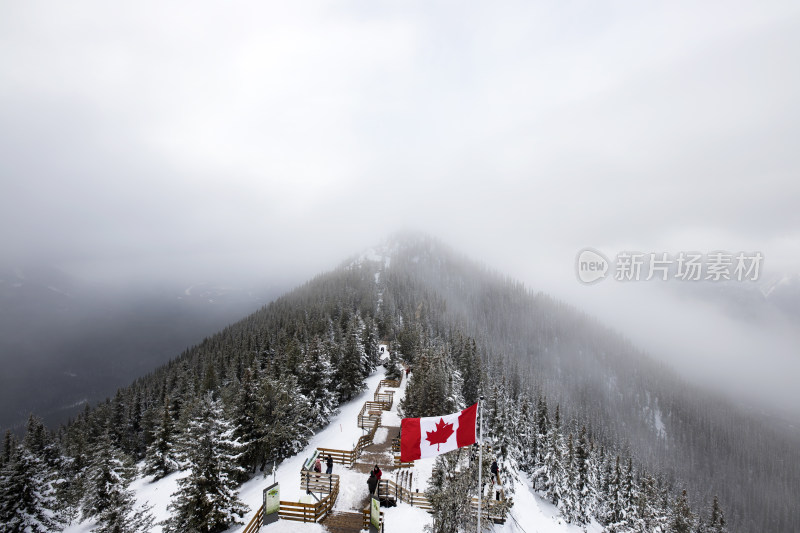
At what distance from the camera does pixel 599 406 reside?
555 ft

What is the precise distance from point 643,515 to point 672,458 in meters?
178

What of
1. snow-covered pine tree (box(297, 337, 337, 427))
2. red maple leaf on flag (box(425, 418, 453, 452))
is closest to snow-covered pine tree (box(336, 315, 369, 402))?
snow-covered pine tree (box(297, 337, 337, 427))

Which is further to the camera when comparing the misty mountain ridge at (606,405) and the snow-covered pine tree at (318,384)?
the misty mountain ridge at (606,405)

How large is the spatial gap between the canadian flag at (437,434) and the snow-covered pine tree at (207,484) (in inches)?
473

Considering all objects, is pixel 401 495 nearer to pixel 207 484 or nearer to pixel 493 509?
pixel 493 509

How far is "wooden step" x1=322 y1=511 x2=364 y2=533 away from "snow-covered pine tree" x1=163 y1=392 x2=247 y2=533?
18.3 ft

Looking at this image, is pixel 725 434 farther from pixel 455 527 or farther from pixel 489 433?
pixel 455 527

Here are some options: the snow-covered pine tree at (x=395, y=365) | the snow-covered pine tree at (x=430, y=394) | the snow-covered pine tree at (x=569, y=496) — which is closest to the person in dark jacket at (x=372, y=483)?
the snow-covered pine tree at (x=430, y=394)

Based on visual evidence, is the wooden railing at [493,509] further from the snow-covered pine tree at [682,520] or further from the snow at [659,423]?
the snow at [659,423]

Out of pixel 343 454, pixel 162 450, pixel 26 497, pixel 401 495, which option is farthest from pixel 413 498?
pixel 162 450

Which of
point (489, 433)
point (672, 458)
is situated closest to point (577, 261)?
point (489, 433)

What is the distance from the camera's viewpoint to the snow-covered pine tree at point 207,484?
19.4 metres

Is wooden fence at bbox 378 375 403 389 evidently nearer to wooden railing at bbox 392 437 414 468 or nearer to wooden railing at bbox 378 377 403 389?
wooden railing at bbox 378 377 403 389

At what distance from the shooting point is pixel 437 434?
15609 millimetres
